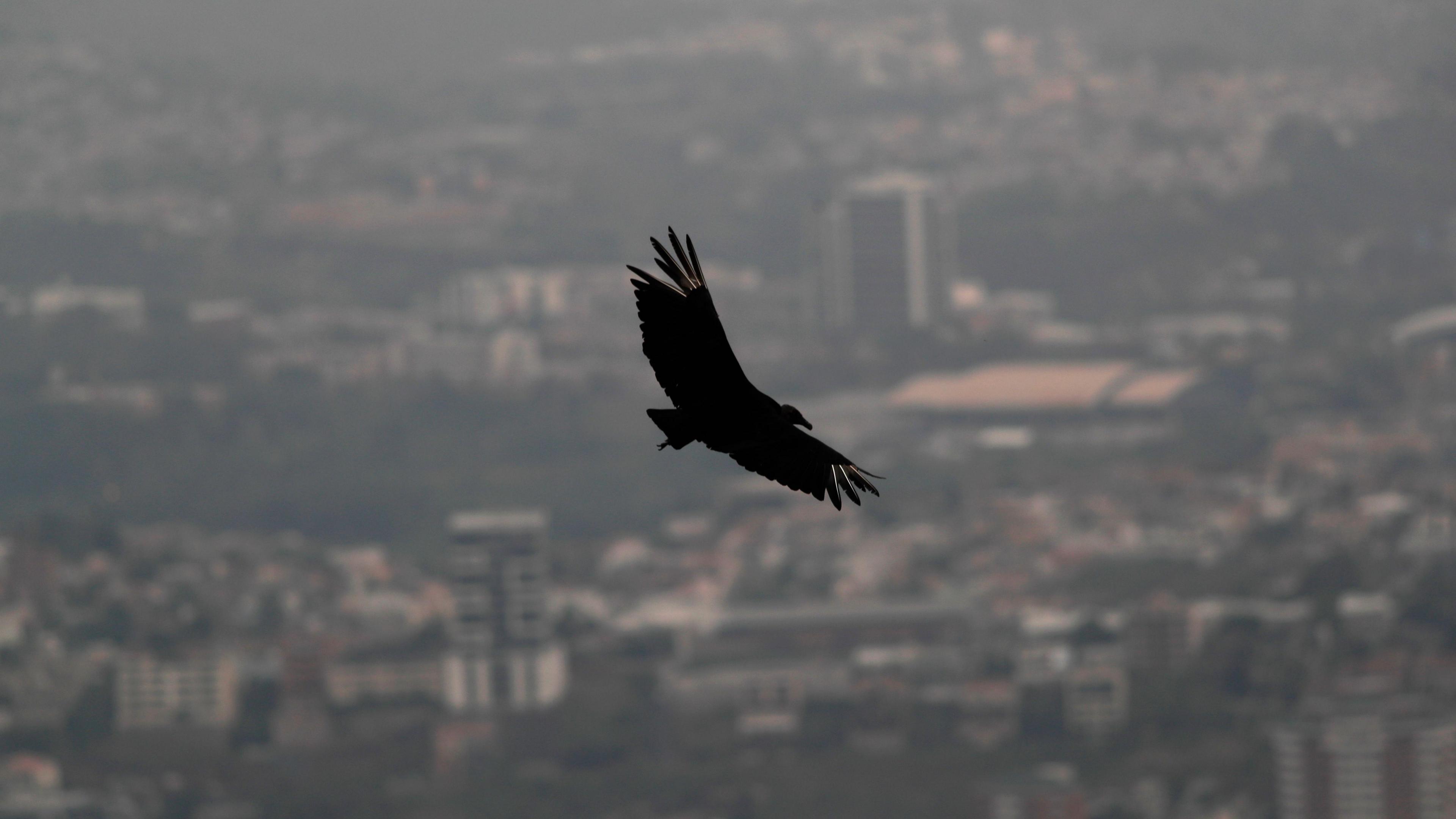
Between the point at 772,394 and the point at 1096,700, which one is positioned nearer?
the point at 1096,700

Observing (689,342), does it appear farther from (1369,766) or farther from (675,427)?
(1369,766)

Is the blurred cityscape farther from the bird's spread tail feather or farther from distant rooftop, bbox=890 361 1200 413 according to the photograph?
the bird's spread tail feather

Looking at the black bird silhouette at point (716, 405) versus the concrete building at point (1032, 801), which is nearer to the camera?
the black bird silhouette at point (716, 405)

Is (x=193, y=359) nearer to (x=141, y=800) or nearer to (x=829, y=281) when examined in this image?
(x=829, y=281)

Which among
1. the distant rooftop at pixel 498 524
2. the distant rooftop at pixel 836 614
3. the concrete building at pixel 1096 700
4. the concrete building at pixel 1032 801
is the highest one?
the distant rooftop at pixel 498 524

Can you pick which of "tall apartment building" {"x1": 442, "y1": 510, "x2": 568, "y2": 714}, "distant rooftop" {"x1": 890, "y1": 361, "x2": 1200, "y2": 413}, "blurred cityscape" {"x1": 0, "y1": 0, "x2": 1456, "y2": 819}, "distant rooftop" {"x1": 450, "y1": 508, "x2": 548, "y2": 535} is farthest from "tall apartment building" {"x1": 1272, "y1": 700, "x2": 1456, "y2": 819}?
"distant rooftop" {"x1": 890, "y1": 361, "x2": 1200, "y2": 413}

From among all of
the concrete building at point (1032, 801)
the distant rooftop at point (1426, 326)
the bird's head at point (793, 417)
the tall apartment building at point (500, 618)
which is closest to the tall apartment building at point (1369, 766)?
the concrete building at point (1032, 801)

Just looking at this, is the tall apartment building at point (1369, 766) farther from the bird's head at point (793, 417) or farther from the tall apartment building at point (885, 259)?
the bird's head at point (793, 417)

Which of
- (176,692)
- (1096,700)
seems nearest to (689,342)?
(1096,700)
